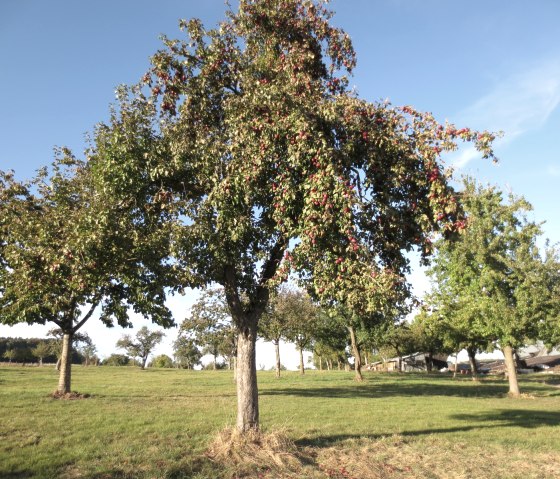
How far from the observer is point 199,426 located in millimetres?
16359

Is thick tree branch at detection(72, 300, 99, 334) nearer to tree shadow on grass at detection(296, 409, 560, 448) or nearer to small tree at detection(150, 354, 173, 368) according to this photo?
tree shadow on grass at detection(296, 409, 560, 448)

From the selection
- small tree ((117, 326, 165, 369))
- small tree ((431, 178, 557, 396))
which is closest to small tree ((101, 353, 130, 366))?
small tree ((117, 326, 165, 369))

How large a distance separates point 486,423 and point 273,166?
54.1ft

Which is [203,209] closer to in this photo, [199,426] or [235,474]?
[235,474]

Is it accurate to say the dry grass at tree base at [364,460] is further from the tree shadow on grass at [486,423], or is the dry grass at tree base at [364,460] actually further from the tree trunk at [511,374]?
the tree trunk at [511,374]

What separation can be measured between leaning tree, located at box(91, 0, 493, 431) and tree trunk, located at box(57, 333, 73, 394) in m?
16.5

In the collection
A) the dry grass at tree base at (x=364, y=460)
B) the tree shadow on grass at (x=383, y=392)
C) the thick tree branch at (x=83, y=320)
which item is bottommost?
the tree shadow on grass at (x=383, y=392)

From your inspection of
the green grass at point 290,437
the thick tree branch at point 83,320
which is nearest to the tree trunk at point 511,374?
the green grass at point 290,437

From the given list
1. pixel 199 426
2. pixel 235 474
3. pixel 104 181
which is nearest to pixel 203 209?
pixel 104 181

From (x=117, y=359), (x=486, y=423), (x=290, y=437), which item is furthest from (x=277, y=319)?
(x=117, y=359)

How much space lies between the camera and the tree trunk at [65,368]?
80.0 ft

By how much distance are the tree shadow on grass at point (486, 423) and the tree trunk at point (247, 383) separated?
2.01 meters

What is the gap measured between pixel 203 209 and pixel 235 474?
272 inches

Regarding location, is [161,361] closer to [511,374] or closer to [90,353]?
[90,353]
